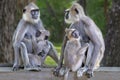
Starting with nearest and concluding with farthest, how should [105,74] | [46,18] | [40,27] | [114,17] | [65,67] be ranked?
1. [65,67]
2. [105,74]
3. [40,27]
4. [114,17]
5. [46,18]

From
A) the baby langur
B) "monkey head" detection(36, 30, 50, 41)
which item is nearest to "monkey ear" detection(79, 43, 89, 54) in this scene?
the baby langur

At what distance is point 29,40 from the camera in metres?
6.32

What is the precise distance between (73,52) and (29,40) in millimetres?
996

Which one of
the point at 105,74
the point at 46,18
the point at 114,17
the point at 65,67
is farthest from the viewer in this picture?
the point at 46,18

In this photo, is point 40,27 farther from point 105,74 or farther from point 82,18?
point 105,74

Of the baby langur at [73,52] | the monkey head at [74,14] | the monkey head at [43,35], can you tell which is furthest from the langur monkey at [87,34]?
the monkey head at [43,35]

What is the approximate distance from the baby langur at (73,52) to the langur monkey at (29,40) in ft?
2.30

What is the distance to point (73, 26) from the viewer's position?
5945mm

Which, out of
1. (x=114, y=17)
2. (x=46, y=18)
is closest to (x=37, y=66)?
(x=114, y=17)

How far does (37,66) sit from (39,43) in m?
0.38

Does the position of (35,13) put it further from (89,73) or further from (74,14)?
(89,73)

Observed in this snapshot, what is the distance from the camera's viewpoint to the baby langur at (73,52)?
18.1ft

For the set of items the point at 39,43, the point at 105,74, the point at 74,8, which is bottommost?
the point at 105,74

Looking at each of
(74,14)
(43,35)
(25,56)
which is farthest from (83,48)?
(25,56)
